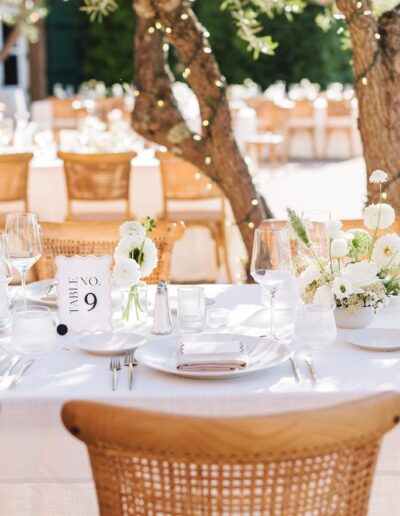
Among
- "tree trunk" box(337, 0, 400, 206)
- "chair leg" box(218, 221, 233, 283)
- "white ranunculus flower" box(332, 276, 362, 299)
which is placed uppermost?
"tree trunk" box(337, 0, 400, 206)

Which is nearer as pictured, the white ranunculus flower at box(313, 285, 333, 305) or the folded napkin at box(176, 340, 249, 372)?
the folded napkin at box(176, 340, 249, 372)

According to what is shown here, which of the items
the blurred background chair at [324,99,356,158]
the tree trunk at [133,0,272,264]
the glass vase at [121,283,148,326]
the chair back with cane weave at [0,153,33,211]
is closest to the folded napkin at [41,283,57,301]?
the glass vase at [121,283,148,326]

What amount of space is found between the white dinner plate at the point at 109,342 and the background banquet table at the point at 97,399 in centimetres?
7

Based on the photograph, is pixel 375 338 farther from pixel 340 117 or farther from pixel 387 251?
pixel 340 117

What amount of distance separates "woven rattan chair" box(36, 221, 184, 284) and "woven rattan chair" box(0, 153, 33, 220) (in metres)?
2.38

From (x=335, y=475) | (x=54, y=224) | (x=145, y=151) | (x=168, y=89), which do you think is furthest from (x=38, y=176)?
(x=335, y=475)

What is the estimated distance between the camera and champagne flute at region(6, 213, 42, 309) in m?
2.58

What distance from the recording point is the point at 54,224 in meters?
3.34

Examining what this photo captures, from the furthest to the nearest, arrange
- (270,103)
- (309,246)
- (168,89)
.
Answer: (270,103) < (168,89) < (309,246)

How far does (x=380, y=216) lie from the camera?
254 cm

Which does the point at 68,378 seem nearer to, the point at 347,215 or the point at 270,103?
the point at 347,215

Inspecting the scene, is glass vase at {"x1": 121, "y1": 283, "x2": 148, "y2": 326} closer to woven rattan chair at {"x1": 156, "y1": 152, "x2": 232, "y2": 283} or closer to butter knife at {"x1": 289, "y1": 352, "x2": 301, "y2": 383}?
butter knife at {"x1": 289, "y1": 352, "x2": 301, "y2": 383}

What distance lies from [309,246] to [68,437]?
2.62ft

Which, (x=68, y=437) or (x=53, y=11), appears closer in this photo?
(x=68, y=437)
